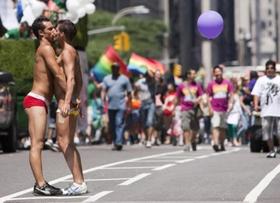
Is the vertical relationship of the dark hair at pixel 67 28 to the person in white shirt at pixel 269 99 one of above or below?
above

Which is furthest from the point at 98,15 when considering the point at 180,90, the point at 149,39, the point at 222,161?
the point at 222,161

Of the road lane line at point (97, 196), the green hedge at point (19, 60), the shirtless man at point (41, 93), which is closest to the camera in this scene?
the road lane line at point (97, 196)

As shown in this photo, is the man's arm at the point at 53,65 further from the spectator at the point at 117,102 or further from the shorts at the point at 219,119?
the spectator at the point at 117,102

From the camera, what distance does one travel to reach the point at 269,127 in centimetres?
2328

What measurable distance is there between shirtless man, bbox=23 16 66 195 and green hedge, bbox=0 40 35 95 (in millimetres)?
13179

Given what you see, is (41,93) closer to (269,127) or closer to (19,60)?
(269,127)

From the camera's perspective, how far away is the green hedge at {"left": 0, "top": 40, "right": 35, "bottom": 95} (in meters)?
28.8

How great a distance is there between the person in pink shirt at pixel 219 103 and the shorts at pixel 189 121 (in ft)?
2.30

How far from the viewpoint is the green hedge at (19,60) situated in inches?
1134

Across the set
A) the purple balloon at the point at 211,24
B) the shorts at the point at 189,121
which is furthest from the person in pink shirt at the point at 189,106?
the purple balloon at the point at 211,24

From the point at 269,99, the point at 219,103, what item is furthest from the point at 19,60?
the point at 269,99

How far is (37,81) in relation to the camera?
15.5m

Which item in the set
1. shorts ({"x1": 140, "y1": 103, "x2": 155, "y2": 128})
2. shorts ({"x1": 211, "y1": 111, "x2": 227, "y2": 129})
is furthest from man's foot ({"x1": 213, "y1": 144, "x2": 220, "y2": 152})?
shorts ({"x1": 140, "y1": 103, "x2": 155, "y2": 128})

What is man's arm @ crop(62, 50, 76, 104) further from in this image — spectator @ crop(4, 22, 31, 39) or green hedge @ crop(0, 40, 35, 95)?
spectator @ crop(4, 22, 31, 39)
